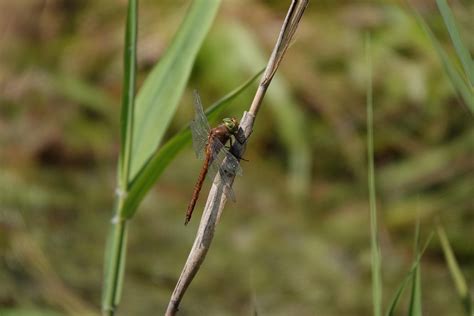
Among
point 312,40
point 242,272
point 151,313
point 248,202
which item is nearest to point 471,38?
point 312,40

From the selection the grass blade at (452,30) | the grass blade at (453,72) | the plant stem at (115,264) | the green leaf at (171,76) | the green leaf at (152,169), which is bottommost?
the plant stem at (115,264)

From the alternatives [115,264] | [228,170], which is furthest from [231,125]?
[115,264]

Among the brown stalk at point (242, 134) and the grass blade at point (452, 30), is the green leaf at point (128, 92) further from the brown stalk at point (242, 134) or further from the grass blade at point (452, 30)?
the grass blade at point (452, 30)

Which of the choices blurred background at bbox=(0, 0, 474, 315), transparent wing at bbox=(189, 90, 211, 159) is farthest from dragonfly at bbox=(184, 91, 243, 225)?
blurred background at bbox=(0, 0, 474, 315)

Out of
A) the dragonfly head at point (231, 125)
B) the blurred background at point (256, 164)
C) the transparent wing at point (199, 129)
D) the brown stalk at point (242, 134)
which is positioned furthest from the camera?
the blurred background at point (256, 164)

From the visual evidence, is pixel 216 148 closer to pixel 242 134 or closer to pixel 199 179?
pixel 199 179

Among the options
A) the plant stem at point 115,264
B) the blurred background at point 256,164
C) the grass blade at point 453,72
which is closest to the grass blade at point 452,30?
the grass blade at point 453,72

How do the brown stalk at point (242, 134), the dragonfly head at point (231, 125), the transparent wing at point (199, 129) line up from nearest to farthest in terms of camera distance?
the brown stalk at point (242, 134)
the dragonfly head at point (231, 125)
the transparent wing at point (199, 129)
